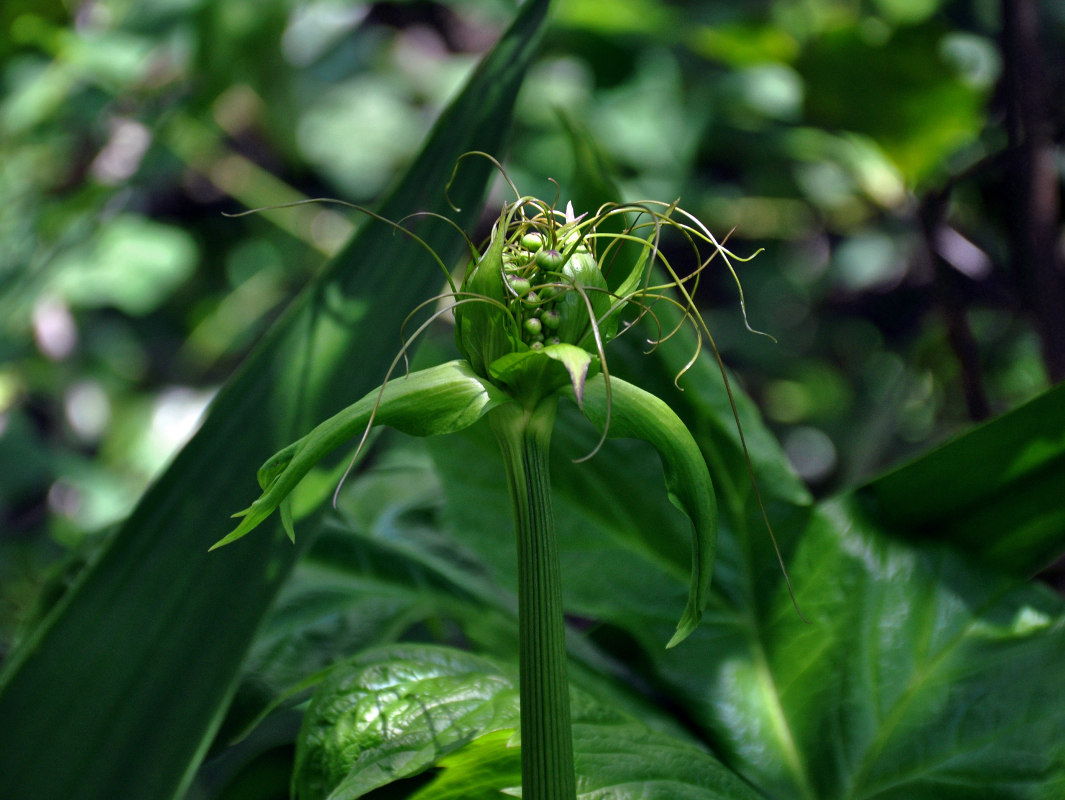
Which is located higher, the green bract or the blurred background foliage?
the green bract

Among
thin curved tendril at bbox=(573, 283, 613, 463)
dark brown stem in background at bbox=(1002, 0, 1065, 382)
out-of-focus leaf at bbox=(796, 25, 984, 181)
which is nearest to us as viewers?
thin curved tendril at bbox=(573, 283, 613, 463)

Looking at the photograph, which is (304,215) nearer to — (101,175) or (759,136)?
(101,175)

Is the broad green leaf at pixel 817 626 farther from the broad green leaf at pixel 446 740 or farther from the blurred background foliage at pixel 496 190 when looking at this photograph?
the blurred background foliage at pixel 496 190

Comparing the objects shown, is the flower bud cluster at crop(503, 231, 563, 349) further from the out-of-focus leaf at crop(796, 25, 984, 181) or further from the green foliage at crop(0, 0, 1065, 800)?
the out-of-focus leaf at crop(796, 25, 984, 181)

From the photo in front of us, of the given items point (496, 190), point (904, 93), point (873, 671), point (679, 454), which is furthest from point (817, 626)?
point (496, 190)

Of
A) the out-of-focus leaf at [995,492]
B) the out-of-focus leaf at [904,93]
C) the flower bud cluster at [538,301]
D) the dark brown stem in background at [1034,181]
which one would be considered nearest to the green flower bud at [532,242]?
the flower bud cluster at [538,301]

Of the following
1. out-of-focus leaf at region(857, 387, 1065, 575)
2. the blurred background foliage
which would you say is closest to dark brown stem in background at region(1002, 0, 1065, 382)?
the blurred background foliage
